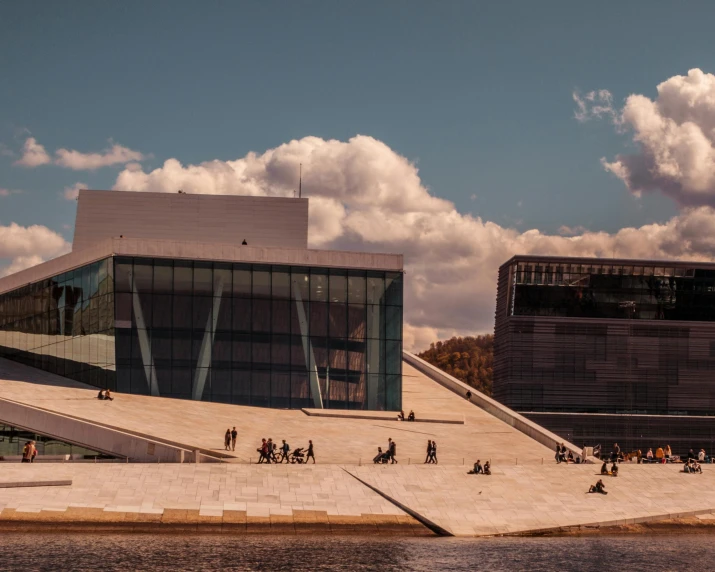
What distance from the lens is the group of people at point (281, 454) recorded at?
53.4m

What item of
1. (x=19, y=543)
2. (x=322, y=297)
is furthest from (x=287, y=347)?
(x=19, y=543)

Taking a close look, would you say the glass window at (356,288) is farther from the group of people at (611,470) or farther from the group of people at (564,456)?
the group of people at (611,470)

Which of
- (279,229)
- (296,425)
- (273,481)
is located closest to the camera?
(273,481)

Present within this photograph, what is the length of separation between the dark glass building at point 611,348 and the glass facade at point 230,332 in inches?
1886

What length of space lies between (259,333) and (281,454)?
19.2 metres

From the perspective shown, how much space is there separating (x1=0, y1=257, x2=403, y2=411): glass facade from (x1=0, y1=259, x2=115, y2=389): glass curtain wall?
0.32ft

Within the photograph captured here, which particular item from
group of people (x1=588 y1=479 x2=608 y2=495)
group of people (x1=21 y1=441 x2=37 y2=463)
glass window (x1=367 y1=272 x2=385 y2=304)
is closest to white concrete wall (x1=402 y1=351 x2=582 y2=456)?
group of people (x1=588 y1=479 x2=608 y2=495)

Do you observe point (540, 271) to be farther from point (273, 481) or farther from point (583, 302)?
point (273, 481)

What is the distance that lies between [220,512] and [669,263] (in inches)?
3355

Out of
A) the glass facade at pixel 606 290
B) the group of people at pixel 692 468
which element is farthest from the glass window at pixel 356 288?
the glass facade at pixel 606 290

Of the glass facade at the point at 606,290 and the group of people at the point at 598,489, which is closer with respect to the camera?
A: the group of people at the point at 598,489

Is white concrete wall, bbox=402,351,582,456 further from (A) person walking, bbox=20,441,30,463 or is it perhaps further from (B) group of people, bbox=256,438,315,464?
(A) person walking, bbox=20,441,30,463

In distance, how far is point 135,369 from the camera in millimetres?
69750

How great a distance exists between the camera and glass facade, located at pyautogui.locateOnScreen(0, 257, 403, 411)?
70250 mm
